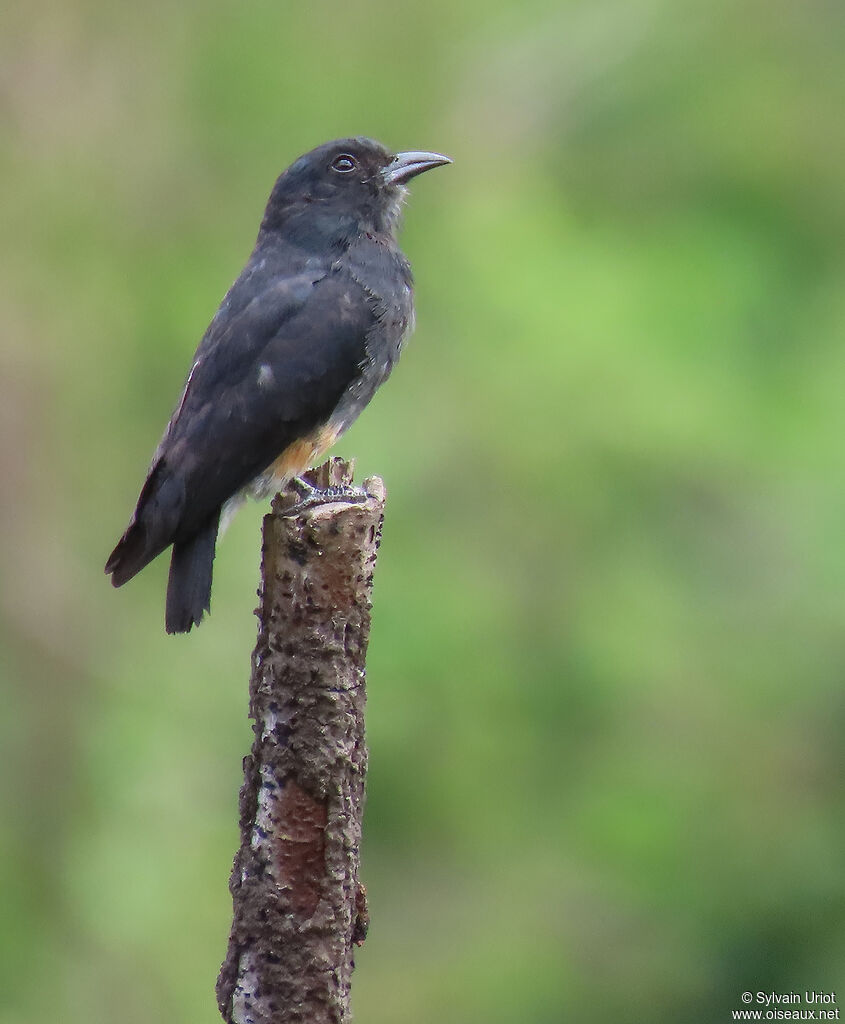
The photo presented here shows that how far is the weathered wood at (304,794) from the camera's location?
3920 millimetres

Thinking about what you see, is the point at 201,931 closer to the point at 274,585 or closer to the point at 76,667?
the point at 76,667

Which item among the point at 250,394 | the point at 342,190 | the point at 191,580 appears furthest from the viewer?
the point at 342,190

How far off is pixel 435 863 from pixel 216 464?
393 cm

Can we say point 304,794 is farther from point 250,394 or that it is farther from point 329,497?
point 250,394

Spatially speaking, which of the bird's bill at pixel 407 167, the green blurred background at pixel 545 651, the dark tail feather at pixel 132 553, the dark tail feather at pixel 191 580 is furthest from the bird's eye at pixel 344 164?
the green blurred background at pixel 545 651

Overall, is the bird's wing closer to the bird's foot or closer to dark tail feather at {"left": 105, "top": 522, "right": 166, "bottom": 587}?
dark tail feather at {"left": 105, "top": 522, "right": 166, "bottom": 587}

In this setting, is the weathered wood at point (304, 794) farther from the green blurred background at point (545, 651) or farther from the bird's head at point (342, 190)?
the green blurred background at point (545, 651)

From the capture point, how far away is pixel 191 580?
4879 mm

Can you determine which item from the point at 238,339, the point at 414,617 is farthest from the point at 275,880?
the point at 414,617

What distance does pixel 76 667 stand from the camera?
29.1 feet

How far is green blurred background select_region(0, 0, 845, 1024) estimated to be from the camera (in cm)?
781

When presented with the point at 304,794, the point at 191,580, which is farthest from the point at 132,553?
the point at 304,794

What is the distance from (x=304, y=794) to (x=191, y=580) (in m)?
1.10

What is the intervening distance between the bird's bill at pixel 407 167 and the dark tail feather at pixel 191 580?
1.55 meters
